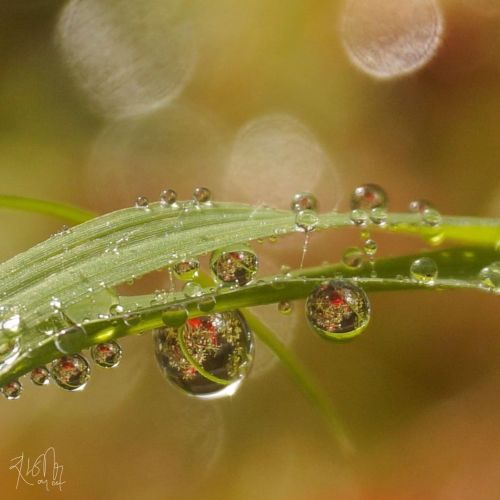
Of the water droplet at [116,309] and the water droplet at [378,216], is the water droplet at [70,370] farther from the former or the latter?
the water droplet at [378,216]

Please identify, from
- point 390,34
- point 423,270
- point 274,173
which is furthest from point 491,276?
point 390,34

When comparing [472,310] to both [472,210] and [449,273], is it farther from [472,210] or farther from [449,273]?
[449,273]

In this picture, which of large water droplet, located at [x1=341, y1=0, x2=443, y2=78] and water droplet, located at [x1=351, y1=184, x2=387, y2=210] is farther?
large water droplet, located at [x1=341, y1=0, x2=443, y2=78]

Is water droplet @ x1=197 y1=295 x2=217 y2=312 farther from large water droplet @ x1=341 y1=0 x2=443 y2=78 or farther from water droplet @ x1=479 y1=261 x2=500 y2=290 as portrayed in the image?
large water droplet @ x1=341 y1=0 x2=443 y2=78

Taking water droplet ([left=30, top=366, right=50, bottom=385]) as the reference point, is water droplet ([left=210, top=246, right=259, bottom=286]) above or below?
below

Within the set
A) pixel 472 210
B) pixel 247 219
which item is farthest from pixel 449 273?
pixel 472 210
